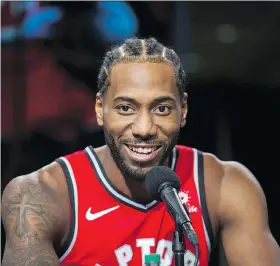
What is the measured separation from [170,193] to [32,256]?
84 centimetres

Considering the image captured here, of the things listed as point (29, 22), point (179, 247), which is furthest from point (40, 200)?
point (29, 22)

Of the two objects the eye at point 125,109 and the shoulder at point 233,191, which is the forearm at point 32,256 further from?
the shoulder at point 233,191

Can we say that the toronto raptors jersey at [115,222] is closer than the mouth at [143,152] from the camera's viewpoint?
No

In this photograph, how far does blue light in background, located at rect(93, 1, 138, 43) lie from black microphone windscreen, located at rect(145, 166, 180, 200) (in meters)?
2.07

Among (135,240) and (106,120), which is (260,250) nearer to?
(135,240)

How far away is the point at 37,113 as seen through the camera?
440 cm

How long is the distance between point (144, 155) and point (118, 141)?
147 millimetres

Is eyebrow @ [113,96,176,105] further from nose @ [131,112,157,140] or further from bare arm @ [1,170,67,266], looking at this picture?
bare arm @ [1,170,67,266]

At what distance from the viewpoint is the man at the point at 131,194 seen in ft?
9.99

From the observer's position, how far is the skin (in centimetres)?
301

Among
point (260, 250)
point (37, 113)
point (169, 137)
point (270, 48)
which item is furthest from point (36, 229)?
point (270, 48)

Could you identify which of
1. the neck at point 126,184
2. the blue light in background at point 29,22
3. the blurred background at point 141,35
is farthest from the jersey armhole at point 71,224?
the blue light in background at point 29,22

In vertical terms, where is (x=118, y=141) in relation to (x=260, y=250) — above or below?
above

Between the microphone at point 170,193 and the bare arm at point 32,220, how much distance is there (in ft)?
2.32
